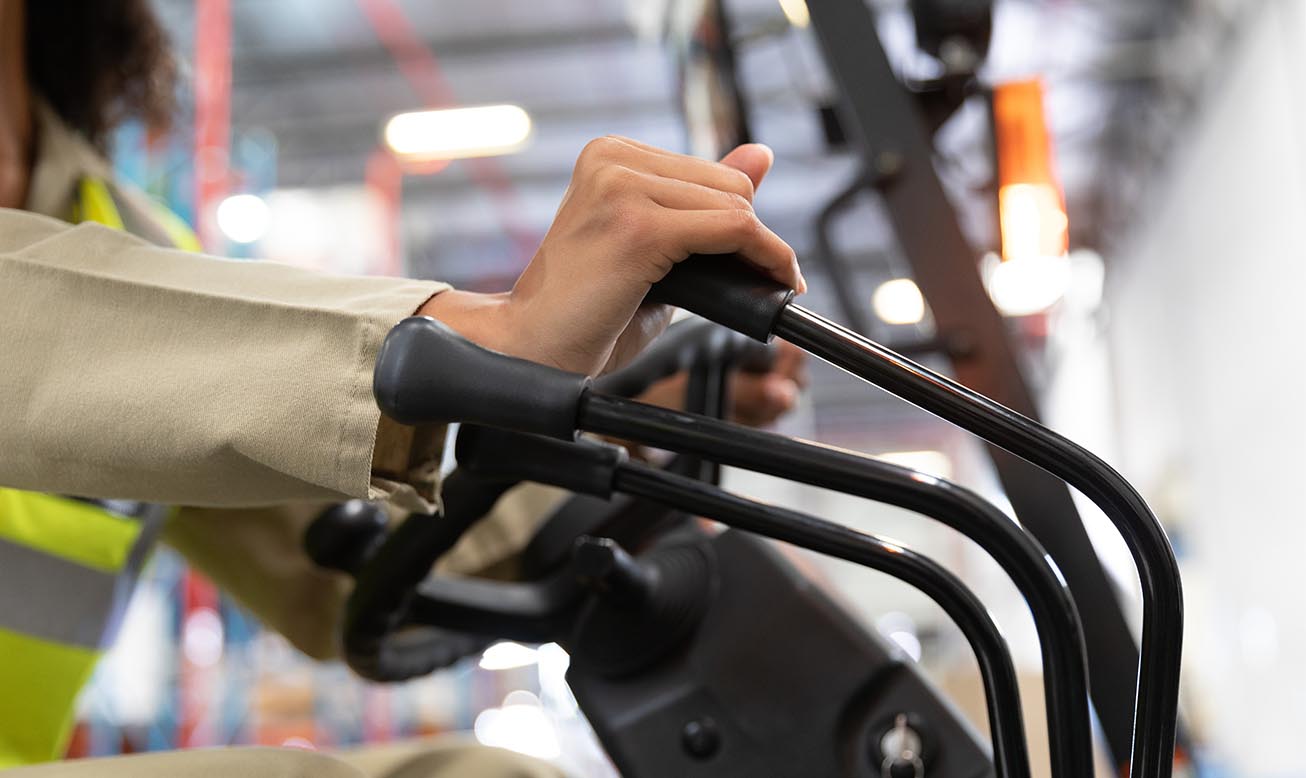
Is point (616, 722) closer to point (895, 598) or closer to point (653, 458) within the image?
point (653, 458)

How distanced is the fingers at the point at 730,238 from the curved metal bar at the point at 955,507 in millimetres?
84

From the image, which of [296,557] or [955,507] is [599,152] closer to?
[955,507]

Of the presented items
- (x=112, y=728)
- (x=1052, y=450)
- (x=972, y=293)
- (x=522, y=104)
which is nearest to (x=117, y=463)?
(x=1052, y=450)

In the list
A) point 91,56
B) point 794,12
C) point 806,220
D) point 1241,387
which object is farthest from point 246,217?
point 794,12

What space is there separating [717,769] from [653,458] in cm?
49

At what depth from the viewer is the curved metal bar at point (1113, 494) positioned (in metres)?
0.49

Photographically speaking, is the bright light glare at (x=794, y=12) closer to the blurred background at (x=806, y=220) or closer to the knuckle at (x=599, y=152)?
the knuckle at (x=599, y=152)

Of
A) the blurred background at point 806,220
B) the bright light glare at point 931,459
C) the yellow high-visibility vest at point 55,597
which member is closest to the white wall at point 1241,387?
the blurred background at point 806,220

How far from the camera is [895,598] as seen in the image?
19.3 meters

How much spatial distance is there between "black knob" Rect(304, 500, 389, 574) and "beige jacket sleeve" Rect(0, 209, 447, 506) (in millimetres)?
237

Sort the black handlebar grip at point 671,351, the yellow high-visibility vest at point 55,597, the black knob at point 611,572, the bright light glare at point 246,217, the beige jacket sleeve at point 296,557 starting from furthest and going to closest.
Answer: the bright light glare at point 246,217, the beige jacket sleeve at point 296,557, the yellow high-visibility vest at point 55,597, the black handlebar grip at point 671,351, the black knob at point 611,572

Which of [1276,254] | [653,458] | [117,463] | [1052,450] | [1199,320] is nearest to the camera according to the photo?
[1052,450]

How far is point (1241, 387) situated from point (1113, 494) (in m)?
7.42

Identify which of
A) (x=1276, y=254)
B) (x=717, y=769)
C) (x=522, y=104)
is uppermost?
(x=522, y=104)
